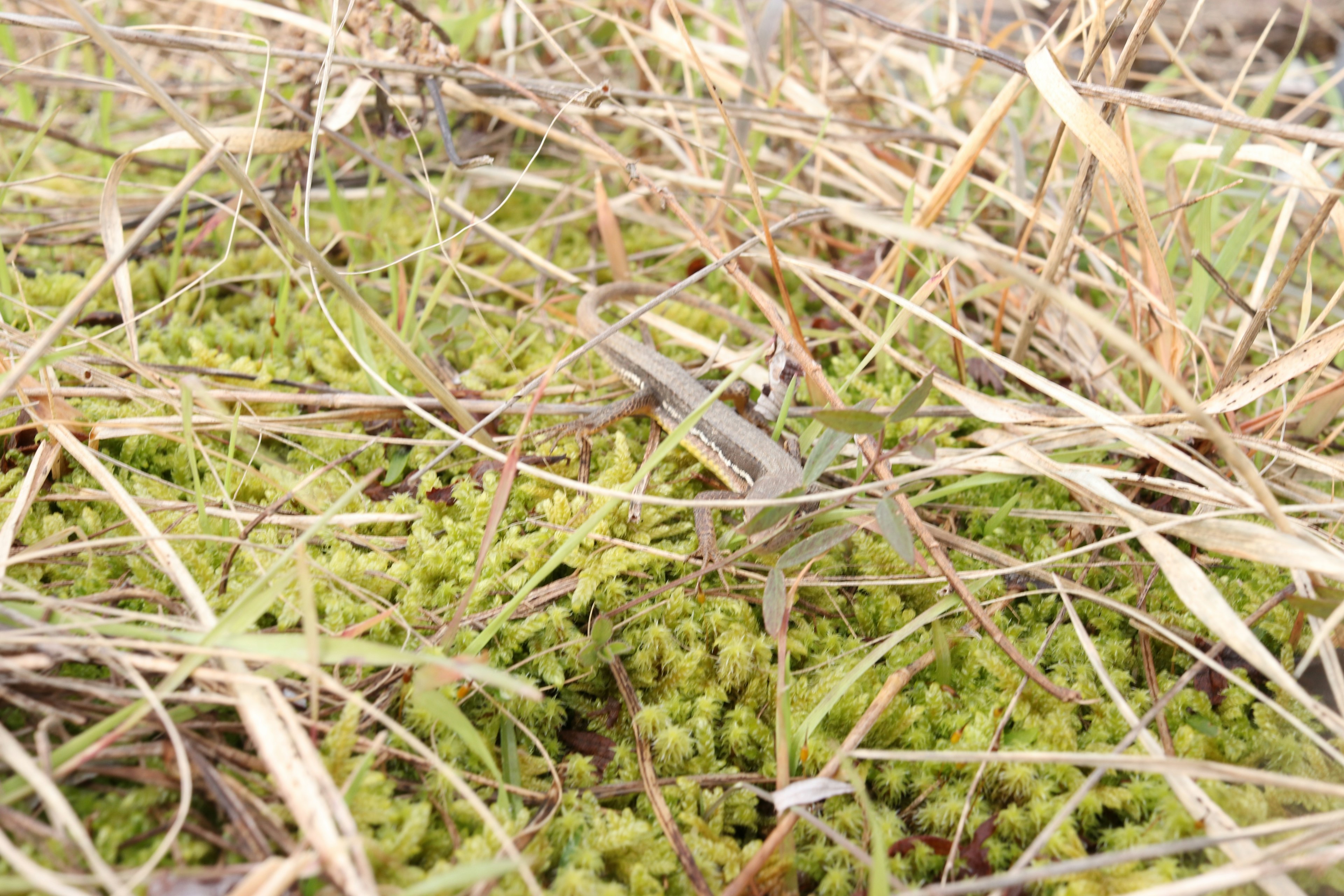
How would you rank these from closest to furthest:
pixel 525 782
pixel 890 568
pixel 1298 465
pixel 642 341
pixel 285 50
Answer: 1. pixel 525 782
2. pixel 890 568
3. pixel 1298 465
4. pixel 285 50
5. pixel 642 341

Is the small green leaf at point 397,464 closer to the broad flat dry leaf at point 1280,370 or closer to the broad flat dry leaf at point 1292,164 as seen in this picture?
the broad flat dry leaf at point 1280,370

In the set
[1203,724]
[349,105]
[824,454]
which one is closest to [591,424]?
[824,454]

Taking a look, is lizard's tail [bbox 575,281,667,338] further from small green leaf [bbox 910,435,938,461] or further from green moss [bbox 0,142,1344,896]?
small green leaf [bbox 910,435,938,461]

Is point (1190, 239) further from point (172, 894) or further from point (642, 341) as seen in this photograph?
point (172, 894)

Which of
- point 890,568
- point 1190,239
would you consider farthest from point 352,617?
point 1190,239

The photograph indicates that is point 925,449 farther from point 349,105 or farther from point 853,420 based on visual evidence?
point 349,105

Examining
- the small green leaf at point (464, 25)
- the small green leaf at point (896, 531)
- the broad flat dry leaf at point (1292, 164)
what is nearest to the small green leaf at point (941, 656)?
the small green leaf at point (896, 531)
